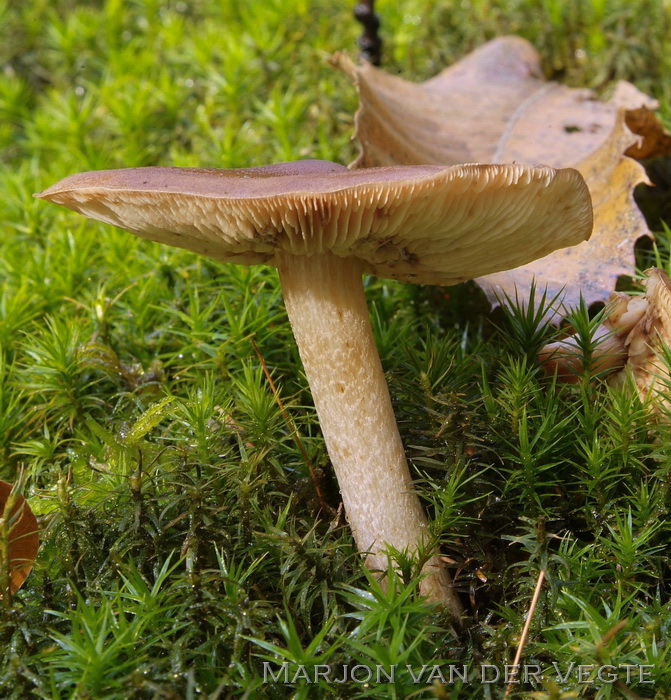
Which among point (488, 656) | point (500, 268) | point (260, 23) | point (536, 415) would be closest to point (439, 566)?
point (488, 656)

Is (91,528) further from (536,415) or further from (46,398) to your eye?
(536,415)

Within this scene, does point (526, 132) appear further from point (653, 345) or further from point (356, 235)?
point (356, 235)

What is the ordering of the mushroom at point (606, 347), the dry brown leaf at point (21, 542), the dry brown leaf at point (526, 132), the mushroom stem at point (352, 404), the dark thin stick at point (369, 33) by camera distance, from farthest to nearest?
the dark thin stick at point (369, 33) < the dry brown leaf at point (526, 132) < the mushroom at point (606, 347) < the mushroom stem at point (352, 404) < the dry brown leaf at point (21, 542)

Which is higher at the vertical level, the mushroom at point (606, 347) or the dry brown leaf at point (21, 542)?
the mushroom at point (606, 347)

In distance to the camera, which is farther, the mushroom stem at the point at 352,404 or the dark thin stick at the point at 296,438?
the dark thin stick at the point at 296,438

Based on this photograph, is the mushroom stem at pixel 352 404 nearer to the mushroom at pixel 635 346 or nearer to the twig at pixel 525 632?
the twig at pixel 525 632

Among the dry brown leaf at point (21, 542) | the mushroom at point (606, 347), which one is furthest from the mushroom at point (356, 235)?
the dry brown leaf at point (21, 542)

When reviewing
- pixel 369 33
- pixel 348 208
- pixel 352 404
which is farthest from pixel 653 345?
pixel 369 33

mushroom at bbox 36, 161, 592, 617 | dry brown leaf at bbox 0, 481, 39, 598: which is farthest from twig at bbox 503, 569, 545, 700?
dry brown leaf at bbox 0, 481, 39, 598
